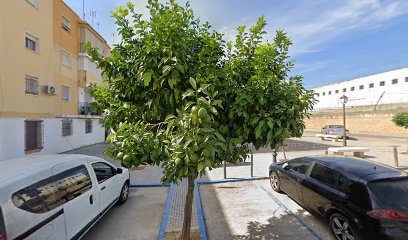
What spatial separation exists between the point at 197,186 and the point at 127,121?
4.70 metres

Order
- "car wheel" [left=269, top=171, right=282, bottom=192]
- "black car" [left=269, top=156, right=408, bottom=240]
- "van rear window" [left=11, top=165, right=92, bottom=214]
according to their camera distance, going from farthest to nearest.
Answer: "car wheel" [left=269, top=171, right=282, bottom=192] < "black car" [left=269, top=156, right=408, bottom=240] < "van rear window" [left=11, top=165, right=92, bottom=214]

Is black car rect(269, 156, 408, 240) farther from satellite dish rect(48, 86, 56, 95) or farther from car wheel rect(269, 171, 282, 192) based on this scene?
satellite dish rect(48, 86, 56, 95)

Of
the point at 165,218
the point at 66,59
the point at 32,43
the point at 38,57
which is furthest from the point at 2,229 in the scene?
the point at 66,59

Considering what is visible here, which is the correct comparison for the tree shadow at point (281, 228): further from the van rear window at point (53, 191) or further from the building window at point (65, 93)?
the building window at point (65, 93)

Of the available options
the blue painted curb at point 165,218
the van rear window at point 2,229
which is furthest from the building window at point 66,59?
the van rear window at point 2,229

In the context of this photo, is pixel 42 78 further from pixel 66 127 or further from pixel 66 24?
pixel 66 24

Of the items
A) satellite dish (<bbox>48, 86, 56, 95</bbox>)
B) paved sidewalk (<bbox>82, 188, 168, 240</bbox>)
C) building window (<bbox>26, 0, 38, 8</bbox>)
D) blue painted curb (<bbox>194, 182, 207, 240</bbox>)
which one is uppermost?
building window (<bbox>26, 0, 38, 8</bbox>)

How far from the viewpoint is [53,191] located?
3291 millimetres

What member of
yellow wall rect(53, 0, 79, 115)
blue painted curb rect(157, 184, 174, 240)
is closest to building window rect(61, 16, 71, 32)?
yellow wall rect(53, 0, 79, 115)

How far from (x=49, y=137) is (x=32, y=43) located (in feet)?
19.3

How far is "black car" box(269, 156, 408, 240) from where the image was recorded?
327 centimetres

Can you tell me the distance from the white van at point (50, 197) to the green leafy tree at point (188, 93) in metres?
1.31

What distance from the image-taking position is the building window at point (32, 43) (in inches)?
461

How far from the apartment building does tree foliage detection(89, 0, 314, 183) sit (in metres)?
9.75
